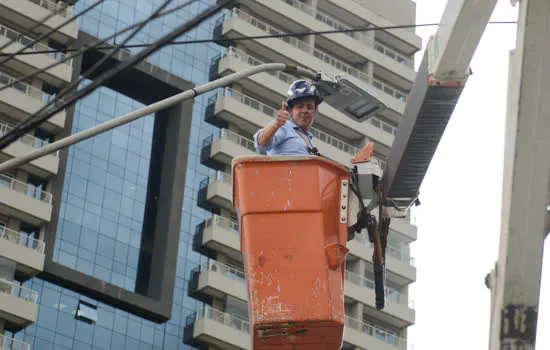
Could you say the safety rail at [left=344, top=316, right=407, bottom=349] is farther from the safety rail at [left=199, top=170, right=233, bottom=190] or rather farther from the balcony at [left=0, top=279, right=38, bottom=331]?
the balcony at [left=0, top=279, right=38, bottom=331]

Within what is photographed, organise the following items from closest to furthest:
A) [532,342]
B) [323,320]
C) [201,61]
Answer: [532,342] < [323,320] < [201,61]

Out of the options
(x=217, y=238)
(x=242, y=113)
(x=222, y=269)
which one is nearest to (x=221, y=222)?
(x=217, y=238)

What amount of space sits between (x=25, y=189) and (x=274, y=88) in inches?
617

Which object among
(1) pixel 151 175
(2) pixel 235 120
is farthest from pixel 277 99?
(1) pixel 151 175

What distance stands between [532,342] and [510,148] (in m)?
1.43

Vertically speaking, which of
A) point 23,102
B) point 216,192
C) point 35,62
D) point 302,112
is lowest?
point 302,112

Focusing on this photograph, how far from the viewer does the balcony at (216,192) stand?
5847cm

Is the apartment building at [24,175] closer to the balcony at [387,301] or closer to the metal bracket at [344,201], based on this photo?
the balcony at [387,301]

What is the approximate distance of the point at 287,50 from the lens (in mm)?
65438

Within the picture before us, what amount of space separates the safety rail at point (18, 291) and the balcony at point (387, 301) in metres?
16.8

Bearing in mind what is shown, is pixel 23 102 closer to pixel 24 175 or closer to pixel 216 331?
pixel 24 175

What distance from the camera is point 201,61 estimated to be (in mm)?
62531

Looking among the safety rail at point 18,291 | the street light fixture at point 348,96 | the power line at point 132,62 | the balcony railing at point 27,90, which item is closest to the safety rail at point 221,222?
the balcony railing at point 27,90

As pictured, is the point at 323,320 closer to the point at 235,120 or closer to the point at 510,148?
the point at 510,148
